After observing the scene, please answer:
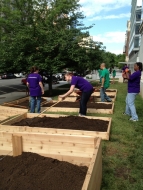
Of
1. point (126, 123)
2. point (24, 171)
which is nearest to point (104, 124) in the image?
point (126, 123)

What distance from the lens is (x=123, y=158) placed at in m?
4.36

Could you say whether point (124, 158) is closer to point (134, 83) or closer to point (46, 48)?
point (134, 83)

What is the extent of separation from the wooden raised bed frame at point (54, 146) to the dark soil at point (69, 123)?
75.4 inches

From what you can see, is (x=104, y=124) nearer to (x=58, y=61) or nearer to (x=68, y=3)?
(x=58, y=61)

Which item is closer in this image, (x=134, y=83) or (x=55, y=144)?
(x=55, y=144)

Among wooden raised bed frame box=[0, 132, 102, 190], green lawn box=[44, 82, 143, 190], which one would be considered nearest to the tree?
green lawn box=[44, 82, 143, 190]

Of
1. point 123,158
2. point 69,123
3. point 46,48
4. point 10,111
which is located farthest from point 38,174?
point 46,48

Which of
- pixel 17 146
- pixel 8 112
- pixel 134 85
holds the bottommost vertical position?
pixel 8 112

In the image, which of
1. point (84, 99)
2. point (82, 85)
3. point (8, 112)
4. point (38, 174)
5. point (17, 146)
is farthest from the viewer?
point (8, 112)

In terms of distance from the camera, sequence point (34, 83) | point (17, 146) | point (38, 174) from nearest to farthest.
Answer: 1. point (38, 174)
2. point (17, 146)
3. point (34, 83)

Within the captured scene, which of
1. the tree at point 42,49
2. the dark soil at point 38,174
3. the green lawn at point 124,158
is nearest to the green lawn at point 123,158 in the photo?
the green lawn at point 124,158

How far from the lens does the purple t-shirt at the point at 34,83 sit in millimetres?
7754

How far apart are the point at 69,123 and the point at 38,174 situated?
2.89 metres

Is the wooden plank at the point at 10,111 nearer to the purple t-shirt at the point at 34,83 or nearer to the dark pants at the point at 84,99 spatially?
the purple t-shirt at the point at 34,83
